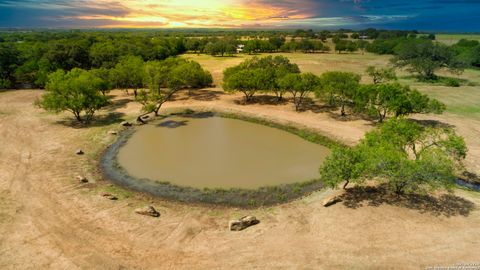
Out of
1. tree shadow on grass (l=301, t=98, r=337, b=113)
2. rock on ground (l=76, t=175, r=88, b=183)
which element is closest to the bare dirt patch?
rock on ground (l=76, t=175, r=88, b=183)

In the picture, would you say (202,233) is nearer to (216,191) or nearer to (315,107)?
(216,191)

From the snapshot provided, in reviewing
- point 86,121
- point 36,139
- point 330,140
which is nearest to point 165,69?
point 86,121

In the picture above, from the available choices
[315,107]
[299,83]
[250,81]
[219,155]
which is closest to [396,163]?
[219,155]

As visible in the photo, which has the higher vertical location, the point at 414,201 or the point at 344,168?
the point at 344,168

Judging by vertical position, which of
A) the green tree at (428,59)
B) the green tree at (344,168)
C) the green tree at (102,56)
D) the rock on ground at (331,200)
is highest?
the green tree at (428,59)

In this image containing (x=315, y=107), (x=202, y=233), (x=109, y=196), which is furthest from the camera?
(x=315, y=107)

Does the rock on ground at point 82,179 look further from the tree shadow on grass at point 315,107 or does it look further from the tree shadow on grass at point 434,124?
the tree shadow on grass at point 434,124

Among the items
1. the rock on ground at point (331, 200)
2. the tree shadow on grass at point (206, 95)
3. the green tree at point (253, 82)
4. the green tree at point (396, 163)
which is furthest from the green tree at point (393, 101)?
the tree shadow on grass at point (206, 95)
